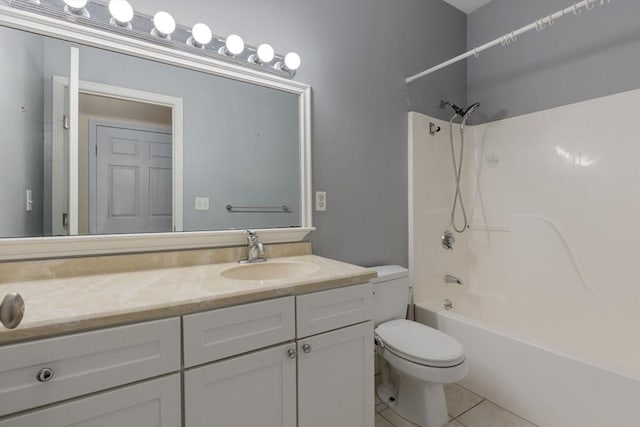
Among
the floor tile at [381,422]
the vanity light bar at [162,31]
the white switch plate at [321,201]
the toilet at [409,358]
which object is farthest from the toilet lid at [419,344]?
the vanity light bar at [162,31]

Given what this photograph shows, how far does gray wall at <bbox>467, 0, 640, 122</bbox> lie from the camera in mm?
1791

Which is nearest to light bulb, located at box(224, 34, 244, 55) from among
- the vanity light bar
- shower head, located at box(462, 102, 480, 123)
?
the vanity light bar

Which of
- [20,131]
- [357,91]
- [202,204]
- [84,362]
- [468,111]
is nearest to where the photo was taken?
[84,362]

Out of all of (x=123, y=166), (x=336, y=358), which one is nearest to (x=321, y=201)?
(x=336, y=358)

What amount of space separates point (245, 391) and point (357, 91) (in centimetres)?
169

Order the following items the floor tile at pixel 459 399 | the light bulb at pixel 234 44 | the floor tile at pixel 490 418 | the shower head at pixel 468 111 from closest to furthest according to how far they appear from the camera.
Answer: the light bulb at pixel 234 44 → the floor tile at pixel 490 418 → the floor tile at pixel 459 399 → the shower head at pixel 468 111

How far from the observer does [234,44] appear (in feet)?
4.63

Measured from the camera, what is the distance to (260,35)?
1537 mm

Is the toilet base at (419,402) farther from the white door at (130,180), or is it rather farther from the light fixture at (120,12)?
the light fixture at (120,12)

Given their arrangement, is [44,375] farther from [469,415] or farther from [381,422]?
[469,415]

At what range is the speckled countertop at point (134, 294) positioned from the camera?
2.33 ft

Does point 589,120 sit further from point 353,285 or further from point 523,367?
point 353,285

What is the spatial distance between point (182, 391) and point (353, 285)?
2.15 feet

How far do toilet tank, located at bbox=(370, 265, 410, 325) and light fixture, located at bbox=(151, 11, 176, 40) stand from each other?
5.11 feet
